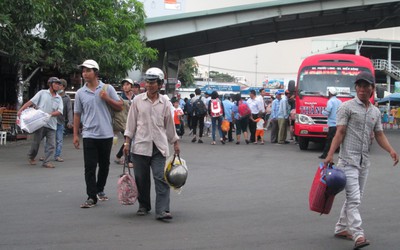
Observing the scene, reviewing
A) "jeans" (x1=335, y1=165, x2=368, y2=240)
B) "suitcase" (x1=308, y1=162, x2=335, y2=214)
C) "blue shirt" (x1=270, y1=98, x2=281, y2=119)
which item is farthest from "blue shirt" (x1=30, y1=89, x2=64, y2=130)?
"blue shirt" (x1=270, y1=98, x2=281, y2=119)

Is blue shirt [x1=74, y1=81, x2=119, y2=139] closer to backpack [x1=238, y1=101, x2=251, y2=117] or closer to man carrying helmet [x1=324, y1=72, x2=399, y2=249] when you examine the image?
man carrying helmet [x1=324, y1=72, x2=399, y2=249]

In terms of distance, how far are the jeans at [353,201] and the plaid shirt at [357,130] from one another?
0.08 m

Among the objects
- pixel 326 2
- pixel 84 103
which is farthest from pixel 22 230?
pixel 326 2

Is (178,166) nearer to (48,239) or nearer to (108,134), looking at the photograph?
(108,134)

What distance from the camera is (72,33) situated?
738 inches

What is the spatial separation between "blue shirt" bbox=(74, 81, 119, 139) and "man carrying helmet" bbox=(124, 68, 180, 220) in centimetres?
65

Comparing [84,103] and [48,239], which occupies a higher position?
[84,103]

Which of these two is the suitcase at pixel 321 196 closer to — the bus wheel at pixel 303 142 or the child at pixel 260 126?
the bus wheel at pixel 303 142

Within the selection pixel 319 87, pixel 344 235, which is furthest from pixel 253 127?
pixel 344 235

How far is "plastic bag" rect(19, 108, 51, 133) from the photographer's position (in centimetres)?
1068

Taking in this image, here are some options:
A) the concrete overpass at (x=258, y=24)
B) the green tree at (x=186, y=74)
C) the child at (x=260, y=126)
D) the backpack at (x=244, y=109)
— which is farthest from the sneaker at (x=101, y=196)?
the green tree at (x=186, y=74)

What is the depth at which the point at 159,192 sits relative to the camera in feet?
21.0

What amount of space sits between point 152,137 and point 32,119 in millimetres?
5078

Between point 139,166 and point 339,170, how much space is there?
2.42 metres
